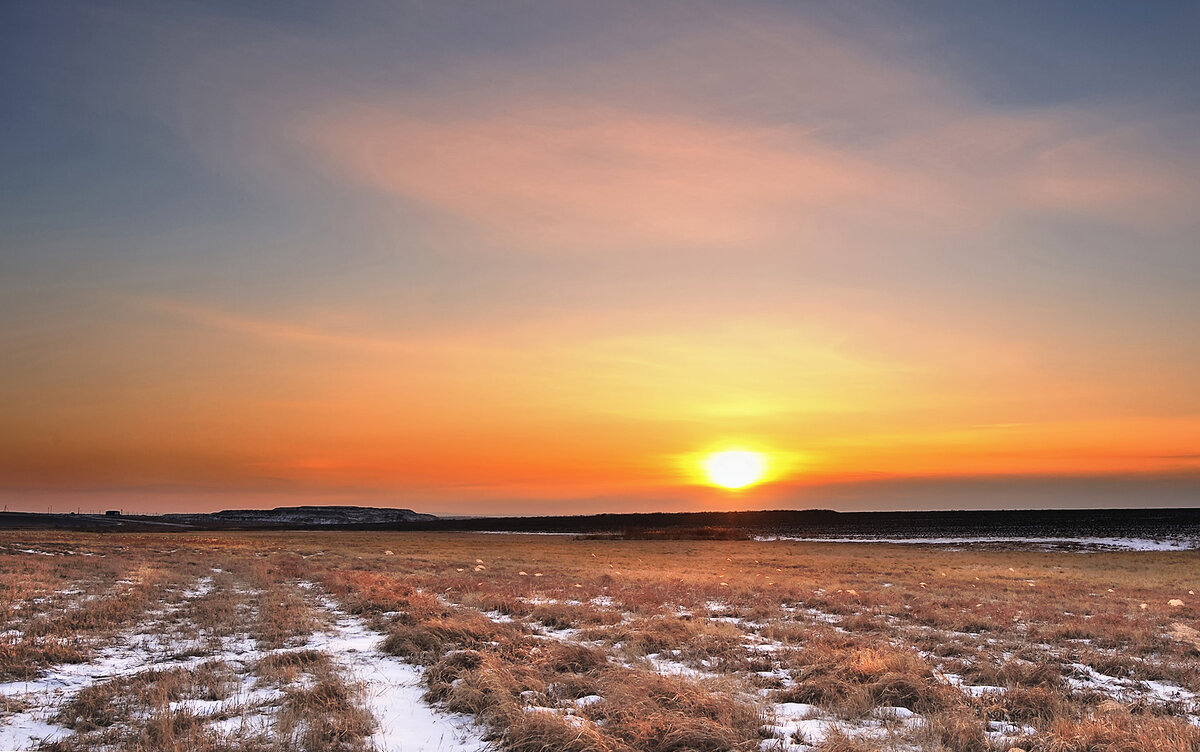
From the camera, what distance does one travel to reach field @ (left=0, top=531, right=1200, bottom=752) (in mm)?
7445

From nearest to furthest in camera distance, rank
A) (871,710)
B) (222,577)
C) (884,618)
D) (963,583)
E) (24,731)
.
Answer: (24,731) → (871,710) → (884,618) → (222,577) → (963,583)

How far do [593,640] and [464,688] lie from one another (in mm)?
5050

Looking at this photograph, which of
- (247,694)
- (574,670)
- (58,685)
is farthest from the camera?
(574,670)

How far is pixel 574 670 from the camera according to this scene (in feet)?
34.2

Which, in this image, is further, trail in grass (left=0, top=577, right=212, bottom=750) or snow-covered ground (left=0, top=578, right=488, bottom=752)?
snow-covered ground (left=0, top=578, right=488, bottom=752)

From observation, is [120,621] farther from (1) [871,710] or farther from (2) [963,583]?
(2) [963,583]

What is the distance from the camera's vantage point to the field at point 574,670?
24.4ft

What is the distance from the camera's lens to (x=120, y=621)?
14.2 metres

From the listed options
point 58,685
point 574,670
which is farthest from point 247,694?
point 574,670

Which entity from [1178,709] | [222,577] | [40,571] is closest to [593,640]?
[1178,709]

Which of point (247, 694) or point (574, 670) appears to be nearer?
point (247, 694)

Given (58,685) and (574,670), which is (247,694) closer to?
(58,685)

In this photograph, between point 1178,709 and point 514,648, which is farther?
point 514,648

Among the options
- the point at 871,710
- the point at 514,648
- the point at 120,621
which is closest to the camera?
the point at 871,710
